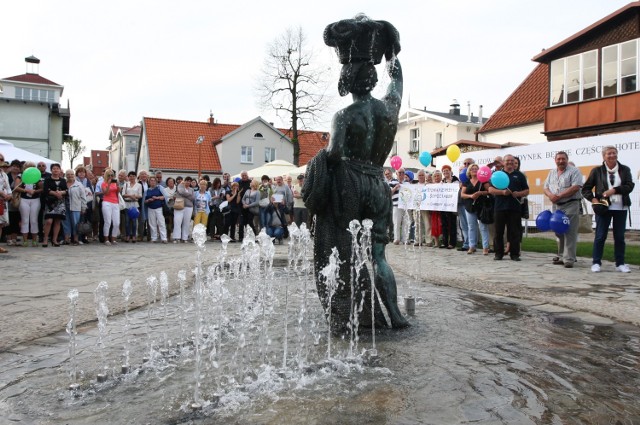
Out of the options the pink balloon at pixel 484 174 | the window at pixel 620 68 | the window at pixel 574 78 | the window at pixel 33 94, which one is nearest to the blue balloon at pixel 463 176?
the pink balloon at pixel 484 174

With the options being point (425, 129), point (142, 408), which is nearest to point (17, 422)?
point (142, 408)

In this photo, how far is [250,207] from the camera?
14.4 meters

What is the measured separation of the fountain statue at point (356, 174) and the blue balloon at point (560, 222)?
5.57 m

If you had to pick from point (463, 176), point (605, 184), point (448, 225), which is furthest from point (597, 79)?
point (605, 184)

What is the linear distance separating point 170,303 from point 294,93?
3323 cm

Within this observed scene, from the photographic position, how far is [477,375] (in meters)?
3.15

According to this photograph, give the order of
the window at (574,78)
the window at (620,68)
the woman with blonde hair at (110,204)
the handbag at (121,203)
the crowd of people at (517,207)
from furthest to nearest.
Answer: the window at (574,78), the window at (620,68), the handbag at (121,203), the woman with blonde hair at (110,204), the crowd of people at (517,207)

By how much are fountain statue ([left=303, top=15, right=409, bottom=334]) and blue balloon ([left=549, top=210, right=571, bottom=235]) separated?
5569 mm

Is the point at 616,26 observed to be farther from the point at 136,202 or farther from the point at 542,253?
the point at 136,202

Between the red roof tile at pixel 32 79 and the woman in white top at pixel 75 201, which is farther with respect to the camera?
the red roof tile at pixel 32 79

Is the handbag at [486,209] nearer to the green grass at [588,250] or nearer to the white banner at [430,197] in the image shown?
the white banner at [430,197]

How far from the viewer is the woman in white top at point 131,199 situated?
1354cm

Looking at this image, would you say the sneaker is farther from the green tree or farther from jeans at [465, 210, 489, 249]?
the green tree

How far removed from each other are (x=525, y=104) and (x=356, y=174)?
2978 cm
